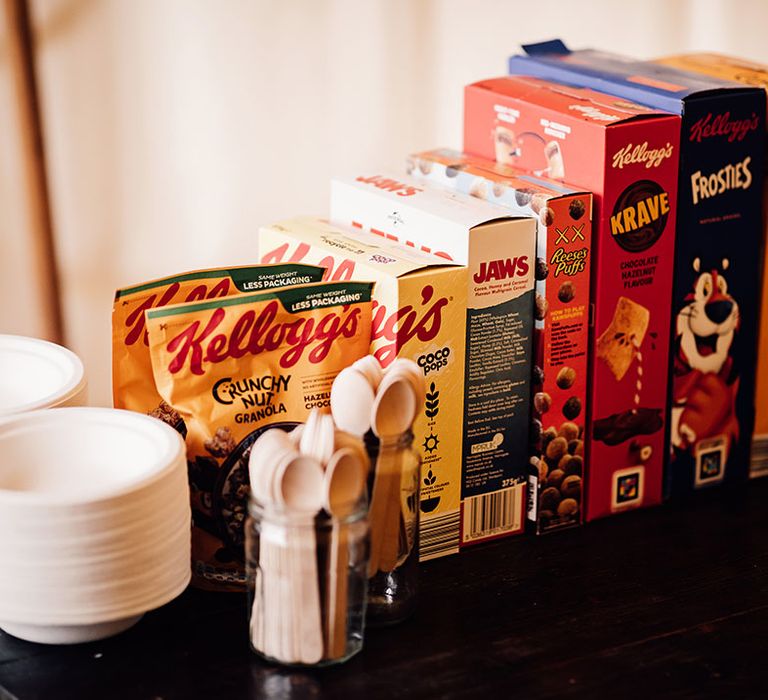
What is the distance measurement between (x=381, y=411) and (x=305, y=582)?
155mm

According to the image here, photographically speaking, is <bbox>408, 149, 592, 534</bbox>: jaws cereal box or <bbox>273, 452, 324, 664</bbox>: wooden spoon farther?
<bbox>408, 149, 592, 534</bbox>: jaws cereal box

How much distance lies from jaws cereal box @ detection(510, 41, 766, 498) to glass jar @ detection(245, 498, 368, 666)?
0.48m

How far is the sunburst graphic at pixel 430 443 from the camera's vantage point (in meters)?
1.13

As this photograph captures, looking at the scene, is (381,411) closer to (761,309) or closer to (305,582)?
(305,582)

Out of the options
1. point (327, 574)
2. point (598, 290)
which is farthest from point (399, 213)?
point (327, 574)

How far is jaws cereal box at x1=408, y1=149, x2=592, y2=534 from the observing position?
1.15 m

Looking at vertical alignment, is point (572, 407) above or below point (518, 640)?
above

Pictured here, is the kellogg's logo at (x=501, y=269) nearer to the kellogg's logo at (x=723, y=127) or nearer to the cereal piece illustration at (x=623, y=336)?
the cereal piece illustration at (x=623, y=336)

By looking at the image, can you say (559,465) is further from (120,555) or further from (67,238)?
(67,238)

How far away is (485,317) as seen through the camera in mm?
1142

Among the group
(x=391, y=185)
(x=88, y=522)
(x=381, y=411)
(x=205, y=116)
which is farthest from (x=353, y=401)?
(x=205, y=116)

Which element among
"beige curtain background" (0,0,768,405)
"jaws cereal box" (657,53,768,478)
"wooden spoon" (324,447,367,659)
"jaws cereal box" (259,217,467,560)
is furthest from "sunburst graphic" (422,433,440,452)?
"beige curtain background" (0,0,768,405)

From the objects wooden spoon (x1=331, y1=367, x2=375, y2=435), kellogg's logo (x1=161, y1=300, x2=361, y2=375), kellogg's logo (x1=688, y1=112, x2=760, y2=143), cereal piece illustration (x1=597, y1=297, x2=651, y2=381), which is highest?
kellogg's logo (x1=688, y1=112, x2=760, y2=143)

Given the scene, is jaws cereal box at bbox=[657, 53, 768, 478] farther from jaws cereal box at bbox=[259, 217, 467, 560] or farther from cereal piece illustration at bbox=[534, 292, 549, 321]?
jaws cereal box at bbox=[259, 217, 467, 560]
